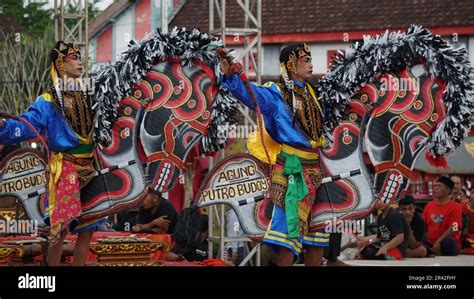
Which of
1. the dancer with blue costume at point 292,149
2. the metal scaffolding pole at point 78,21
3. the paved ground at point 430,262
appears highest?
the metal scaffolding pole at point 78,21

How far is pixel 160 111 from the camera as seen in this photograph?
966 cm

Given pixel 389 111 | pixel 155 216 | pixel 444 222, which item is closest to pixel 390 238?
pixel 444 222

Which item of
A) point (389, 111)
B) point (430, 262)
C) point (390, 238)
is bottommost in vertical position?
point (430, 262)

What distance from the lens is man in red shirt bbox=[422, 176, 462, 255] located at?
482 inches

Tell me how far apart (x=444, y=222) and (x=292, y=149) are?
4.59m

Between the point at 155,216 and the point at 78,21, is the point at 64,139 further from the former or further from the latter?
the point at 78,21

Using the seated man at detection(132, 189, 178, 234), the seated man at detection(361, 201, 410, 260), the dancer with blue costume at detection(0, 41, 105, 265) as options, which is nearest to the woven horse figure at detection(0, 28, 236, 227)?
the dancer with blue costume at detection(0, 41, 105, 265)

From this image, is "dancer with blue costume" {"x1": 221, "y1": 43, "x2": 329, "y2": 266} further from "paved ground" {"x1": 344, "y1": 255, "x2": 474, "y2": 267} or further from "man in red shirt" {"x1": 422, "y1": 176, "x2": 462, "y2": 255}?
"man in red shirt" {"x1": 422, "y1": 176, "x2": 462, "y2": 255}

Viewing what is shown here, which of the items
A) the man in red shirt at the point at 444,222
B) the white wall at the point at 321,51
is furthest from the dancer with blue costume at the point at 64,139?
the white wall at the point at 321,51

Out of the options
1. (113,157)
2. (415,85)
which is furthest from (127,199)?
(415,85)

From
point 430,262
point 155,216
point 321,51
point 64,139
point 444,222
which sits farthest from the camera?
point 321,51

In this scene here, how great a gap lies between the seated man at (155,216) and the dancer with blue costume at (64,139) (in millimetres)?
2661

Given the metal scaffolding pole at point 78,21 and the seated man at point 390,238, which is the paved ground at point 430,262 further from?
the metal scaffolding pole at point 78,21

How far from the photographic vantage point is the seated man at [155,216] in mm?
11672
